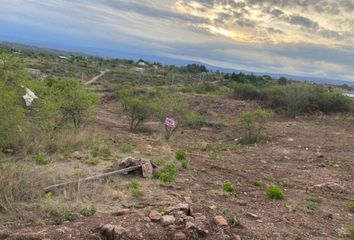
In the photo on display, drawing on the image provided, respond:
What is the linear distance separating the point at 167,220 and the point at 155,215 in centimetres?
26

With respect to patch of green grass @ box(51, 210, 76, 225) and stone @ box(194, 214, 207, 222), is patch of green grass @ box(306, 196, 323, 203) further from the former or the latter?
patch of green grass @ box(51, 210, 76, 225)

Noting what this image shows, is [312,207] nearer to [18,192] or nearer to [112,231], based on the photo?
[112,231]

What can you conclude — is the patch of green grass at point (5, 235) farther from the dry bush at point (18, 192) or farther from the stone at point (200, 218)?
the stone at point (200, 218)

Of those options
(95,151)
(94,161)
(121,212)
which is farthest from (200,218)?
(95,151)

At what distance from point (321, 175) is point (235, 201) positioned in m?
4.98

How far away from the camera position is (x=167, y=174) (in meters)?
10.2

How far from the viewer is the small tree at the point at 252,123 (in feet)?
67.7

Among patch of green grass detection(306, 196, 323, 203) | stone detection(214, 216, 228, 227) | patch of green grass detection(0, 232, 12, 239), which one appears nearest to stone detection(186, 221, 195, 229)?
stone detection(214, 216, 228, 227)

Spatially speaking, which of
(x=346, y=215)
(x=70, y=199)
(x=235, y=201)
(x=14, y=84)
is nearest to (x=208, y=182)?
(x=235, y=201)

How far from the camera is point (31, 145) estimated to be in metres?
11.5

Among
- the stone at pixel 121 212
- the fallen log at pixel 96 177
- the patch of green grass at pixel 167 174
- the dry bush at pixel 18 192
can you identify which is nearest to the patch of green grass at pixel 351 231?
the patch of green grass at pixel 167 174

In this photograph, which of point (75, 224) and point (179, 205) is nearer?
point (75, 224)

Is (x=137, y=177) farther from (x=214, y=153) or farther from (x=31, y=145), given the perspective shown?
(x=214, y=153)

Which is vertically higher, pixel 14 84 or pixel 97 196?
pixel 14 84
